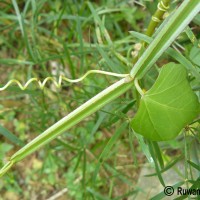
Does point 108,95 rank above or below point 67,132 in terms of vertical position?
above

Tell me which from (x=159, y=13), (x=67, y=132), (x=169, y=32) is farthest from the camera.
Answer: (x=67, y=132)

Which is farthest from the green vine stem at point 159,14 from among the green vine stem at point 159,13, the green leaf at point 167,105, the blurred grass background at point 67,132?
the blurred grass background at point 67,132

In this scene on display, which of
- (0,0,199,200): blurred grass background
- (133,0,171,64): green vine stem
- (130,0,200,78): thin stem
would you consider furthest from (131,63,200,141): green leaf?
(0,0,199,200): blurred grass background

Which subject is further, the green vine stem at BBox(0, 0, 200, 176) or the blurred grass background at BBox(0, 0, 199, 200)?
the blurred grass background at BBox(0, 0, 199, 200)

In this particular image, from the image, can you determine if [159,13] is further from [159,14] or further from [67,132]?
[67,132]

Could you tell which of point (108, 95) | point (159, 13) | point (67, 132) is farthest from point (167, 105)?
point (67, 132)

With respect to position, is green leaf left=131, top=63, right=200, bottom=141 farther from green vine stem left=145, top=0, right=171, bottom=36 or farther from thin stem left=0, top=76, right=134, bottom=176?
green vine stem left=145, top=0, right=171, bottom=36

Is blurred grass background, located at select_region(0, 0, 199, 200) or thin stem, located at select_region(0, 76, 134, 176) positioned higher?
thin stem, located at select_region(0, 76, 134, 176)

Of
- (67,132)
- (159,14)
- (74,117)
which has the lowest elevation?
(67,132)
